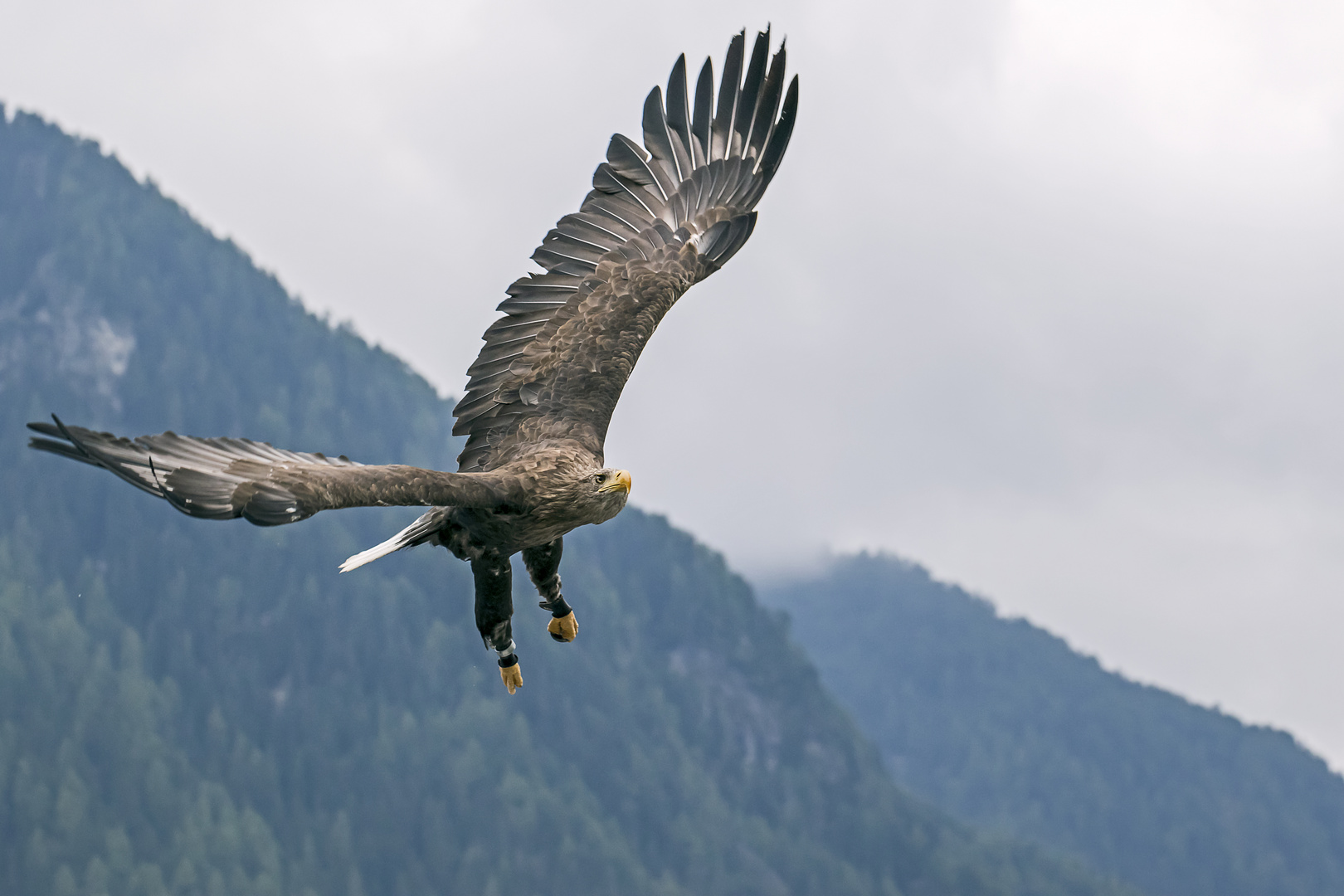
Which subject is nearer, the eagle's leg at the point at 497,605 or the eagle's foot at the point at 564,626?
the eagle's leg at the point at 497,605

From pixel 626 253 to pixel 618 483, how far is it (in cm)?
414

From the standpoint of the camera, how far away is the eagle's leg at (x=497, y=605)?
13.1 metres

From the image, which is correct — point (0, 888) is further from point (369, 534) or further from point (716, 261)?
point (716, 261)

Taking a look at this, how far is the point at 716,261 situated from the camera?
15617 millimetres

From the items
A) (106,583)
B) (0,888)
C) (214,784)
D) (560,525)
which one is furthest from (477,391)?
(106,583)

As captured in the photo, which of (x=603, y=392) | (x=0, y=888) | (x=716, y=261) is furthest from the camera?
(x=0, y=888)

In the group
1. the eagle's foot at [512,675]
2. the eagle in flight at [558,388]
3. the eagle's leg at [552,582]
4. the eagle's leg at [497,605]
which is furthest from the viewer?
the eagle's foot at [512,675]

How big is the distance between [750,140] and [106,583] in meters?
195

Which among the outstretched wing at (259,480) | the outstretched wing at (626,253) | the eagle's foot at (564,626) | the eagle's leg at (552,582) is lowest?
the outstretched wing at (259,480)

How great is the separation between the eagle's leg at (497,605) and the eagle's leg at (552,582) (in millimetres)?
261

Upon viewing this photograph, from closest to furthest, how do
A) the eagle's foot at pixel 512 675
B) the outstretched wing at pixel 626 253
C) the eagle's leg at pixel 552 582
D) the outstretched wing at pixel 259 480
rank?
the outstretched wing at pixel 259 480 → the eagle's leg at pixel 552 582 → the eagle's foot at pixel 512 675 → the outstretched wing at pixel 626 253

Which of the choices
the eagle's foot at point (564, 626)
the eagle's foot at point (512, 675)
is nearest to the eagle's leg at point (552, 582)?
the eagle's foot at point (564, 626)

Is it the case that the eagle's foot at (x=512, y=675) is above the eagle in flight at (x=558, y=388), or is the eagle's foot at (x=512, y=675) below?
below

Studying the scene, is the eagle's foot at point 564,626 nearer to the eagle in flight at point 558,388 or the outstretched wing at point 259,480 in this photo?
the eagle in flight at point 558,388
